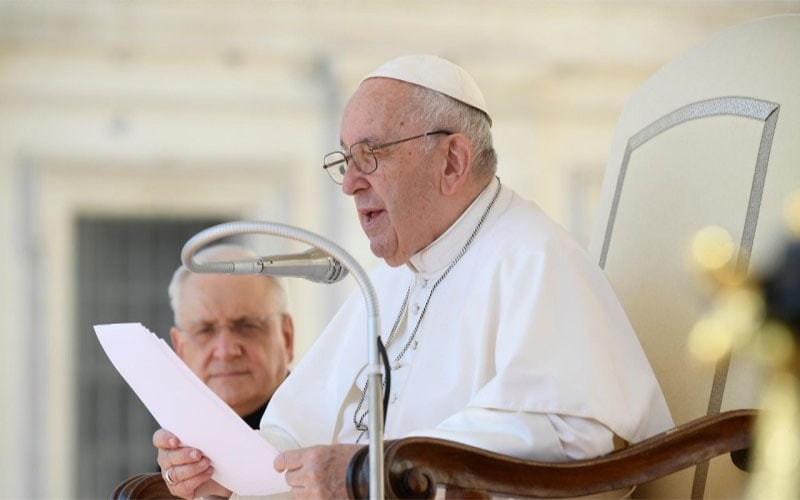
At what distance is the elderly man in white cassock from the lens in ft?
10.8

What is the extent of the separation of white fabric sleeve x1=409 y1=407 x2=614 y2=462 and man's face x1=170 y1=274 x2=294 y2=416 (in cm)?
181

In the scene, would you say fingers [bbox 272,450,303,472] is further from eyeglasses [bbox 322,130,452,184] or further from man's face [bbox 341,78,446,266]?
eyeglasses [bbox 322,130,452,184]

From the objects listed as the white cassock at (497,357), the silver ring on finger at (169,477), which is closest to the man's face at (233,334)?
the white cassock at (497,357)

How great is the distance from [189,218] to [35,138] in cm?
126

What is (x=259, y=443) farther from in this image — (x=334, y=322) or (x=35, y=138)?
(x=35, y=138)

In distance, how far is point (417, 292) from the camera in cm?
407

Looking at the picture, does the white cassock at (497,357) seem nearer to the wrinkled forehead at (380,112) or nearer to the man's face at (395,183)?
the man's face at (395,183)

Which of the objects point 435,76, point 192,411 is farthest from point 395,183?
point 192,411

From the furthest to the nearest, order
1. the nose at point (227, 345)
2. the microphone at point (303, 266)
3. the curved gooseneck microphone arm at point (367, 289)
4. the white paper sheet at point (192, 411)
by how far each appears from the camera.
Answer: the nose at point (227, 345) < the white paper sheet at point (192, 411) < the microphone at point (303, 266) < the curved gooseneck microphone arm at point (367, 289)

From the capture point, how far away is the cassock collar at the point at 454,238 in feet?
12.9

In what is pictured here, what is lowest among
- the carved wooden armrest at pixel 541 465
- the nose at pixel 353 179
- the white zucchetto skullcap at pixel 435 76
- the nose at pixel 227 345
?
the carved wooden armrest at pixel 541 465

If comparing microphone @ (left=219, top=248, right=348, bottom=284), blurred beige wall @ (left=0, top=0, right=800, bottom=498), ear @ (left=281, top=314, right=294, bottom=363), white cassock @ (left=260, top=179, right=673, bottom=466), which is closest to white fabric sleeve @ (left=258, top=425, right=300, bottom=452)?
white cassock @ (left=260, top=179, right=673, bottom=466)

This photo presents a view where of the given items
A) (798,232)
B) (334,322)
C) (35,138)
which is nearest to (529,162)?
(35,138)

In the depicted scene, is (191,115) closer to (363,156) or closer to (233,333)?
(233,333)
